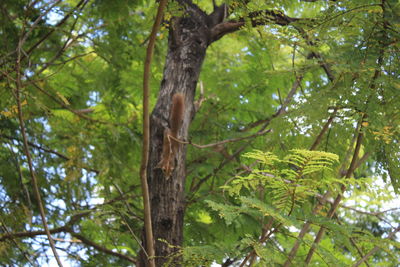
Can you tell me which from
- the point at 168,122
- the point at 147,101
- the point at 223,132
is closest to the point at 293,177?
the point at 147,101

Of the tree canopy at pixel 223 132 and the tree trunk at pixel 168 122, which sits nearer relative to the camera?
the tree canopy at pixel 223 132

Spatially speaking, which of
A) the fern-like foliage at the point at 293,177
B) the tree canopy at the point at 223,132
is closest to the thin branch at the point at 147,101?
the tree canopy at the point at 223,132

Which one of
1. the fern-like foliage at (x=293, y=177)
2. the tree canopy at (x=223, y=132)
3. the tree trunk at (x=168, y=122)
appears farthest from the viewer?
the tree trunk at (x=168, y=122)

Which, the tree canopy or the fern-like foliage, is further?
the tree canopy

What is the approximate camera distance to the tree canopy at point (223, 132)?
1.89m

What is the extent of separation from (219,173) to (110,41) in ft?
5.34

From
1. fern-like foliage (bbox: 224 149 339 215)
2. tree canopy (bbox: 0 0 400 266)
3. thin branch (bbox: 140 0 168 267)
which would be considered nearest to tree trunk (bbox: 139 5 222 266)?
tree canopy (bbox: 0 0 400 266)

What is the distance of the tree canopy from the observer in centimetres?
189

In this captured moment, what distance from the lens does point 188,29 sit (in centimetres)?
296

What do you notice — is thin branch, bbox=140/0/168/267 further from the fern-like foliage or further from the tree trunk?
the tree trunk

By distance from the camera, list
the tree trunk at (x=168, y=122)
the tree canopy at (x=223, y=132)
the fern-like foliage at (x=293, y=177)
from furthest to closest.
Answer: the tree trunk at (x=168, y=122), the tree canopy at (x=223, y=132), the fern-like foliage at (x=293, y=177)

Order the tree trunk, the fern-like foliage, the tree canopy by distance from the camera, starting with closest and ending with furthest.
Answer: the fern-like foliage → the tree canopy → the tree trunk

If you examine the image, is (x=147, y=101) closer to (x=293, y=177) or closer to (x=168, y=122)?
(x=293, y=177)

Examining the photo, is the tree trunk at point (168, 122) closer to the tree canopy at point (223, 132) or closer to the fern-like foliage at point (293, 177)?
the tree canopy at point (223, 132)
